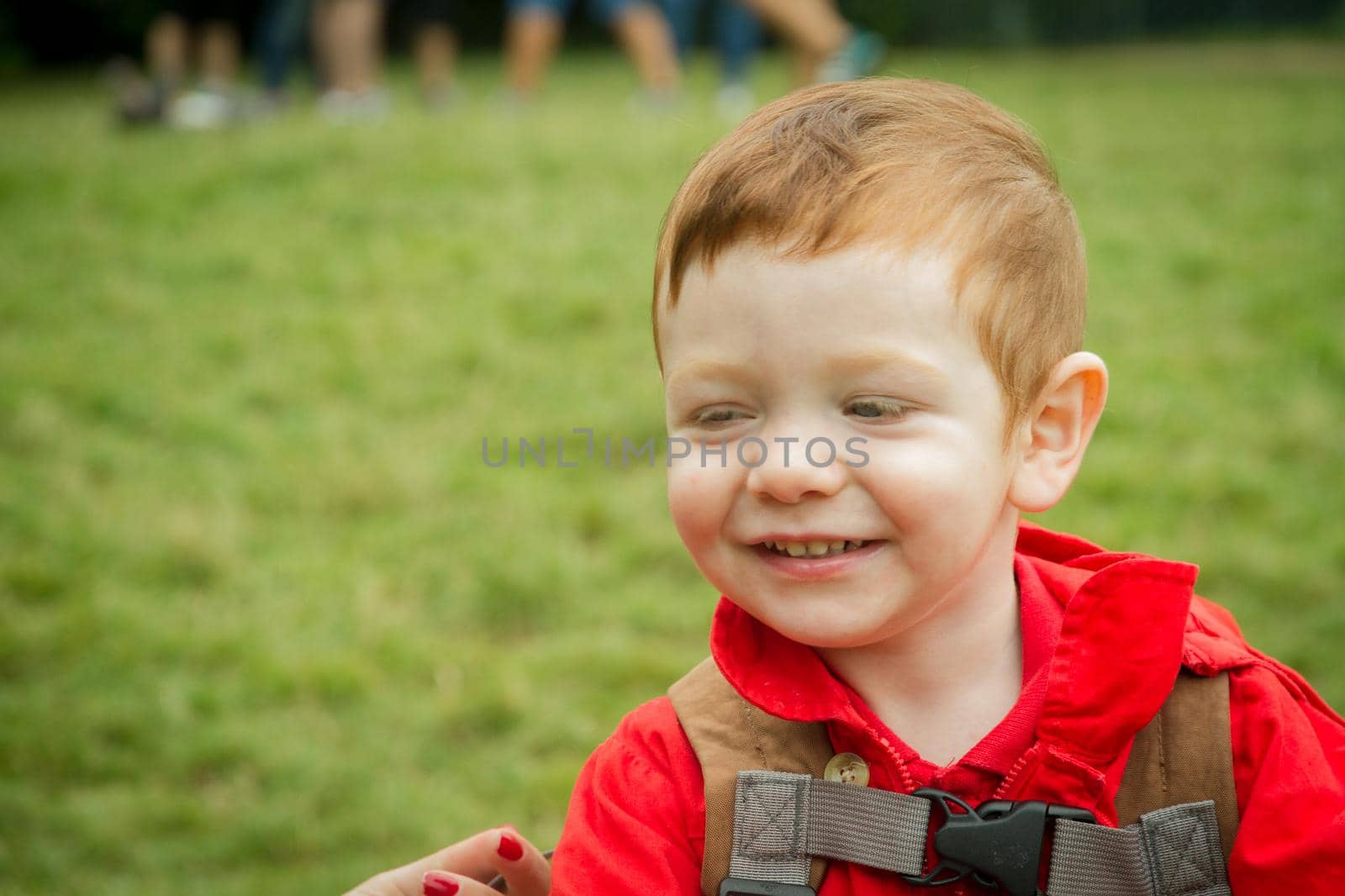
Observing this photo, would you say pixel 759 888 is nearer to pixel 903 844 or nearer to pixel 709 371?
pixel 903 844

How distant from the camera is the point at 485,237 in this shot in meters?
5.81

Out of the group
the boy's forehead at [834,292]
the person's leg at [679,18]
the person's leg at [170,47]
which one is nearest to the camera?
the boy's forehead at [834,292]

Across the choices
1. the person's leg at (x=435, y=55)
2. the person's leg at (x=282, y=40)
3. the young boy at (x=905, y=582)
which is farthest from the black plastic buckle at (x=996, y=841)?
the person's leg at (x=435, y=55)

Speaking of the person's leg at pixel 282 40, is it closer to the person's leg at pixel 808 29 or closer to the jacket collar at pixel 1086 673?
the person's leg at pixel 808 29

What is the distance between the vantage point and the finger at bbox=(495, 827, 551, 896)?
5.47 ft

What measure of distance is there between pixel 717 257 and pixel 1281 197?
220 inches

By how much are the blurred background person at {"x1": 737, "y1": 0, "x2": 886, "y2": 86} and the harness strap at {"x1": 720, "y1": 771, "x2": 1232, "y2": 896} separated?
17.2 ft

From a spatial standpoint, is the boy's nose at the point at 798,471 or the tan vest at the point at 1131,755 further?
the tan vest at the point at 1131,755

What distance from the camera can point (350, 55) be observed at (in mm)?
8406

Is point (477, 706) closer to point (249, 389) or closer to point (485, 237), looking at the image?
point (249, 389)

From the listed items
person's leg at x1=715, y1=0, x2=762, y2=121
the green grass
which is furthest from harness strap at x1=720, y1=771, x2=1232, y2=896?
person's leg at x1=715, y1=0, x2=762, y2=121

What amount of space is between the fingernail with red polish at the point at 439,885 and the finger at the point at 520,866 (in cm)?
8

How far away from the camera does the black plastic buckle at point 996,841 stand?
1.40 meters

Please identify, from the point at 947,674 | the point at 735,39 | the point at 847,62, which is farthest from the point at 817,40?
the point at 947,674
